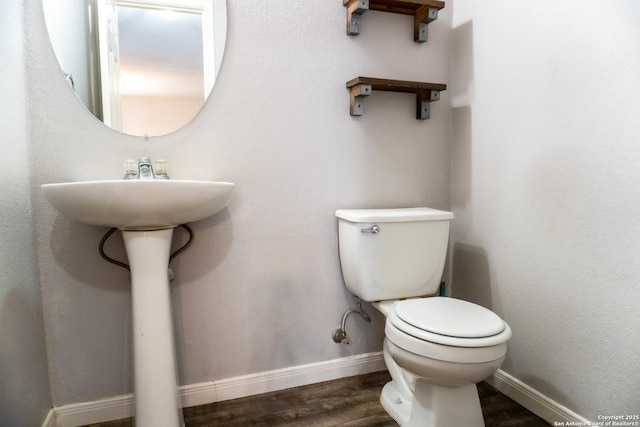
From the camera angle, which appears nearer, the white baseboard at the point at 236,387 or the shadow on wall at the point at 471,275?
the white baseboard at the point at 236,387

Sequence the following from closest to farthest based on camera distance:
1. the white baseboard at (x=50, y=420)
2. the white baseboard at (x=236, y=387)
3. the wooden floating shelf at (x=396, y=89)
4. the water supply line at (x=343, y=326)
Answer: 1. the white baseboard at (x=50, y=420)
2. the white baseboard at (x=236, y=387)
3. the wooden floating shelf at (x=396, y=89)
4. the water supply line at (x=343, y=326)

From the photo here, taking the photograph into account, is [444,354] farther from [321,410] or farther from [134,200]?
[134,200]

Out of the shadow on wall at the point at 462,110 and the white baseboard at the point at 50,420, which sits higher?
the shadow on wall at the point at 462,110

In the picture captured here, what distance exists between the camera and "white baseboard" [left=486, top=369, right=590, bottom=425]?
4.25 ft

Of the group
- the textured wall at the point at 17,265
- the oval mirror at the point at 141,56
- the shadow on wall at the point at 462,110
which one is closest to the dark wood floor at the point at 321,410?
the textured wall at the point at 17,265

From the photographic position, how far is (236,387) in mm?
1538

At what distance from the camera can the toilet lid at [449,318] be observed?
1.08 meters

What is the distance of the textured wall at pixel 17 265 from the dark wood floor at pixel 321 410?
1.08 ft

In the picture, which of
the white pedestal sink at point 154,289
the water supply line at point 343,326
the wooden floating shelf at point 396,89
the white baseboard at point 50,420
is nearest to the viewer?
the white pedestal sink at point 154,289

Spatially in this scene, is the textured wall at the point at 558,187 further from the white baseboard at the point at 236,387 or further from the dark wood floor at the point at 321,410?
the white baseboard at the point at 236,387

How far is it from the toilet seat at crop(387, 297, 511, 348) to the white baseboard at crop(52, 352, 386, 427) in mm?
554

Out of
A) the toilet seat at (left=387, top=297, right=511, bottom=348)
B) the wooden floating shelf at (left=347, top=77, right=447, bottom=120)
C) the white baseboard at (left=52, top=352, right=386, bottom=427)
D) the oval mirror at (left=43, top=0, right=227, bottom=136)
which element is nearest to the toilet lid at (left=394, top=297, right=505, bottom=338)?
the toilet seat at (left=387, top=297, right=511, bottom=348)

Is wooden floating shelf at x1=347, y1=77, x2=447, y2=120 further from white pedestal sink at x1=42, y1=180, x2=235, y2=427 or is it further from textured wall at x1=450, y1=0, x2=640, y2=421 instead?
white pedestal sink at x1=42, y1=180, x2=235, y2=427

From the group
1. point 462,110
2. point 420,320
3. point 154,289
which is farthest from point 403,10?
point 154,289
